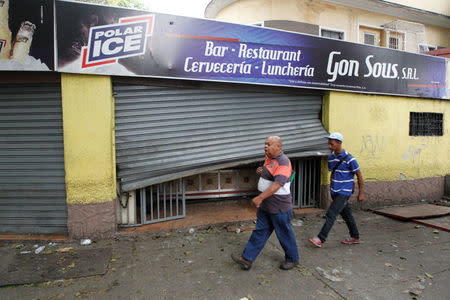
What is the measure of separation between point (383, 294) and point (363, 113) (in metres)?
4.34

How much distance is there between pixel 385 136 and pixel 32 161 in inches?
295

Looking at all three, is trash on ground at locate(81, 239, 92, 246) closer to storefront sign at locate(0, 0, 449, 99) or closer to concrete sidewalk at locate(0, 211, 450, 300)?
concrete sidewalk at locate(0, 211, 450, 300)

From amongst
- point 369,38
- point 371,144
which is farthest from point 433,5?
point 371,144

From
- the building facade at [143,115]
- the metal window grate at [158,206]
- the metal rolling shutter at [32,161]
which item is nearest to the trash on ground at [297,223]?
the building facade at [143,115]

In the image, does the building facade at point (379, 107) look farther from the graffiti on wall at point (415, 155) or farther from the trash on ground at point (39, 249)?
the trash on ground at point (39, 249)

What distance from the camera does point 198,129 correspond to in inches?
199

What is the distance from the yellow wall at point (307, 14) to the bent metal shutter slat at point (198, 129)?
3.77 metres

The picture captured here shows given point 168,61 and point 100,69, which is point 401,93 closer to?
point 168,61

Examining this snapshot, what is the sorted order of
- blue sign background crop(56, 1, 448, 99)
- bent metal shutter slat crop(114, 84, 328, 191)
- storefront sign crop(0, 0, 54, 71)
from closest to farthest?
1. storefront sign crop(0, 0, 54, 71)
2. blue sign background crop(56, 1, 448, 99)
3. bent metal shutter slat crop(114, 84, 328, 191)

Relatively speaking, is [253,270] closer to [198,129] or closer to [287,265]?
[287,265]

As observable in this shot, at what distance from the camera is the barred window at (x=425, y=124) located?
6.92 metres

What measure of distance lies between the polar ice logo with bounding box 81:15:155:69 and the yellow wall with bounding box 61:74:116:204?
12.3 inches

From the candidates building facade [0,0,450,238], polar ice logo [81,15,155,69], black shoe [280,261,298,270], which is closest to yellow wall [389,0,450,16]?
building facade [0,0,450,238]

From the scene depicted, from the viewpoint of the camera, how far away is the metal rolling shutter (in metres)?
4.37
